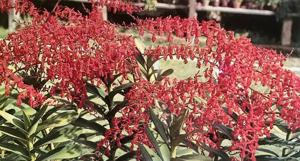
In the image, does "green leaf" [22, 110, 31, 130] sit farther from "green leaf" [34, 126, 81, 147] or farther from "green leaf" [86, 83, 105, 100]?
"green leaf" [86, 83, 105, 100]

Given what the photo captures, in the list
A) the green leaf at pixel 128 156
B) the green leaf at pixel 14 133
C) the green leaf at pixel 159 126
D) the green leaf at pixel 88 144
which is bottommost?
the green leaf at pixel 128 156

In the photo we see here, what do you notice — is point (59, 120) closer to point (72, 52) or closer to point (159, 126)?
point (72, 52)

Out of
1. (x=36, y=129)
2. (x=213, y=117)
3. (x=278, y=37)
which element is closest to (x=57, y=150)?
(x=36, y=129)

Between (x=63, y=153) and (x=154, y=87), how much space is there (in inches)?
20.2

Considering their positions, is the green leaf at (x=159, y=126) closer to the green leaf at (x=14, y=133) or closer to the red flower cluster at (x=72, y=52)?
the red flower cluster at (x=72, y=52)

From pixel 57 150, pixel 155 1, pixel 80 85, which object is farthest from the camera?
pixel 155 1

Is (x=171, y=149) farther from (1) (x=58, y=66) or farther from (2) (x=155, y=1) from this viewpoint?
(2) (x=155, y=1)

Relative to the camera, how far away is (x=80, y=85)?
99.4 inches

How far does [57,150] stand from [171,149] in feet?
1.57

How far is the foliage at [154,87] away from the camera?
2.32 metres

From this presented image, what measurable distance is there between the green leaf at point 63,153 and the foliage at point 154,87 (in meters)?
0.02

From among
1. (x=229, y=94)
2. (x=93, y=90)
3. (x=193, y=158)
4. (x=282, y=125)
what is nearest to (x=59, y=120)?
(x=93, y=90)

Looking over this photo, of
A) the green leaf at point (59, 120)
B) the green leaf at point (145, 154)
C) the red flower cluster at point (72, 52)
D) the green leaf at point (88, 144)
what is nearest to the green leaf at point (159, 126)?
the green leaf at point (145, 154)

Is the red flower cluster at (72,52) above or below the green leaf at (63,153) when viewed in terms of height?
above
